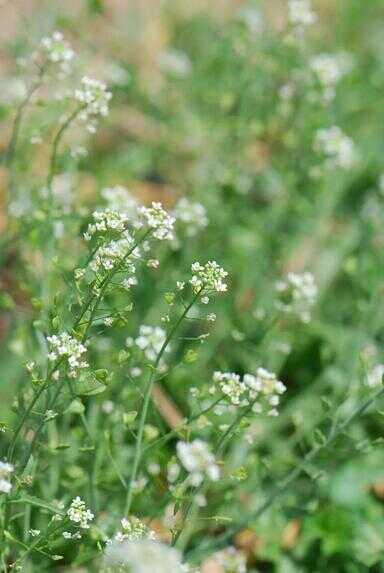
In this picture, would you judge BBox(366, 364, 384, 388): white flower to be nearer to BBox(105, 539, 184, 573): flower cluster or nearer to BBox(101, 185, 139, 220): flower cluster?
BBox(101, 185, 139, 220): flower cluster

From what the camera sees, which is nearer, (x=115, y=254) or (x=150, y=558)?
(x=150, y=558)

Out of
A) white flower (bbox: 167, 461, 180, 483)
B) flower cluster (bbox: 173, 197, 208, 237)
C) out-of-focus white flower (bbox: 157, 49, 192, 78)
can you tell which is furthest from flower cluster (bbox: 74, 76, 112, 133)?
out-of-focus white flower (bbox: 157, 49, 192, 78)

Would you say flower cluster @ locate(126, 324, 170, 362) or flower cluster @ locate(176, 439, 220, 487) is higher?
flower cluster @ locate(126, 324, 170, 362)

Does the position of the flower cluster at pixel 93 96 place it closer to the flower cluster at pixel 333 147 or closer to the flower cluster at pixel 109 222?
the flower cluster at pixel 109 222

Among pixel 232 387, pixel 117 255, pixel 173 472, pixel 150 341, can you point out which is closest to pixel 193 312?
pixel 150 341

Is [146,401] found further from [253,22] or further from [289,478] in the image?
[253,22]

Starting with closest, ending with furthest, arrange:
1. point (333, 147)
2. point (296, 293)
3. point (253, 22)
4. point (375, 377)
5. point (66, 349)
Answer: point (66, 349), point (375, 377), point (296, 293), point (333, 147), point (253, 22)
